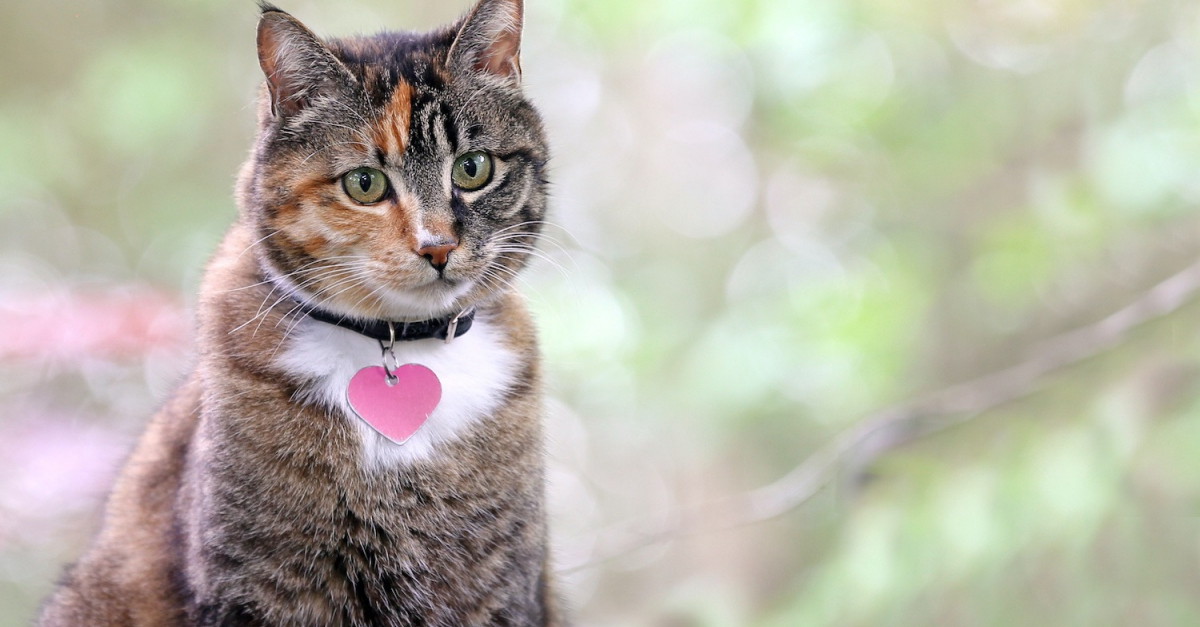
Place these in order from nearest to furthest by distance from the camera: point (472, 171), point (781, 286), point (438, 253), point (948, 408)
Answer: point (438, 253)
point (472, 171)
point (948, 408)
point (781, 286)

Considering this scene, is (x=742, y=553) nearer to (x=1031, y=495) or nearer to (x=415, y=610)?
(x=1031, y=495)

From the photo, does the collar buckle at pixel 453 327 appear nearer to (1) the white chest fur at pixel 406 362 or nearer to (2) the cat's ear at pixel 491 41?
(1) the white chest fur at pixel 406 362

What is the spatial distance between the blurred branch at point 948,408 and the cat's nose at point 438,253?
2.10ft

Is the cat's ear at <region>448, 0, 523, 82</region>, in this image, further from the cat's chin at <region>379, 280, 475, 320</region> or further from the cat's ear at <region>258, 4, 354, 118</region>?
the cat's chin at <region>379, 280, 475, 320</region>

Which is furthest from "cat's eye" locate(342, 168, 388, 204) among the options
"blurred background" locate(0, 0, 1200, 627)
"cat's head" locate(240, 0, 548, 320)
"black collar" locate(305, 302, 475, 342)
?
"blurred background" locate(0, 0, 1200, 627)

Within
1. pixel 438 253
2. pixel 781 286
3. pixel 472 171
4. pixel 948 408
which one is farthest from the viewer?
pixel 781 286

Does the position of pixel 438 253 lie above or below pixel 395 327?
above

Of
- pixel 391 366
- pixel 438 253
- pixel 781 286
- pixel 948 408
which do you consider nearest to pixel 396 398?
pixel 391 366

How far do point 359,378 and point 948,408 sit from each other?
3.00 ft

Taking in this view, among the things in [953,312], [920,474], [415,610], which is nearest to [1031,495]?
[920,474]

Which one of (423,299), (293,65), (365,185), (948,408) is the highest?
(293,65)

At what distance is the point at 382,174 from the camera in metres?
0.97

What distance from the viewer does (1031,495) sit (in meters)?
1.31

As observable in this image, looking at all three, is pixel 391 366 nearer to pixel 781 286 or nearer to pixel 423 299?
pixel 423 299
